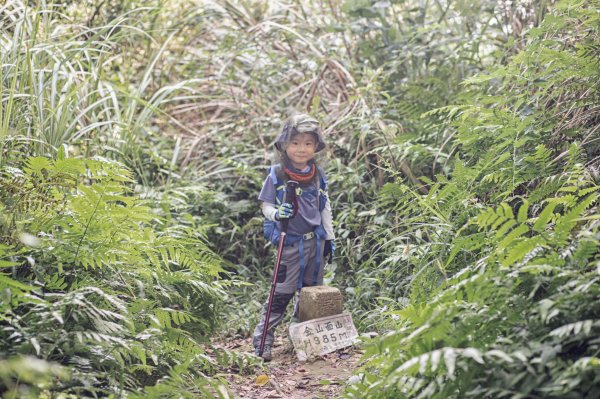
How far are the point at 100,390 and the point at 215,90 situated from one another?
5697mm

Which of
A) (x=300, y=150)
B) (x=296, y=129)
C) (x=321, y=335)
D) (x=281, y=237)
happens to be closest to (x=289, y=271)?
(x=281, y=237)

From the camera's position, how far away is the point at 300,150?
5309mm

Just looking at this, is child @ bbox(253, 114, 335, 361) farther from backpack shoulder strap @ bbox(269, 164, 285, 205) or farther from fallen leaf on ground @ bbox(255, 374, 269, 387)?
fallen leaf on ground @ bbox(255, 374, 269, 387)

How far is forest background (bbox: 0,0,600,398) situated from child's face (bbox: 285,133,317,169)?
2.31ft

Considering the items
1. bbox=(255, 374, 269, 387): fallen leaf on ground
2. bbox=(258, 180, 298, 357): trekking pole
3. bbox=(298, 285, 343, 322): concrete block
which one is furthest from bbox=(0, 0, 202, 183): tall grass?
bbox=(255, 374, 269, 387): fallen leaf on ground

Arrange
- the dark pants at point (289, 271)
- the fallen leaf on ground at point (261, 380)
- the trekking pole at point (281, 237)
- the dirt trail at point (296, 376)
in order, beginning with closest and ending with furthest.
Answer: the dirt trail at point (296, 376)
the fallen leaf on ground at point (261, 380)
the trekking pole at point (281, 237)
the dark pants at point (289, 271)

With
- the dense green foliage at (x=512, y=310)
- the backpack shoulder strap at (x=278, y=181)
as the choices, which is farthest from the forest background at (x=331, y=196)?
the backpack shoulder strap at (x=278, y=181)

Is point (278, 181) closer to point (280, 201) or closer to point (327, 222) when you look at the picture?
point (280, 201)

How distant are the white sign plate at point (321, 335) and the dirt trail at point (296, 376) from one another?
66mm

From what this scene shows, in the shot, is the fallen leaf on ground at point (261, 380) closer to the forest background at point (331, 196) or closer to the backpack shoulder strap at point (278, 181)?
the forest background at point (331, 196)

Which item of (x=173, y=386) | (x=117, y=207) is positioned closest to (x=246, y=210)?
Result: (x=117, y=207)

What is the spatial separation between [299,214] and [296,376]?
1.16 meters

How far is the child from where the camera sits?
524 cm

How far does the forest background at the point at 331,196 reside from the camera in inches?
109
